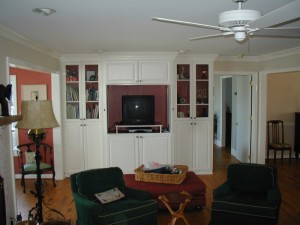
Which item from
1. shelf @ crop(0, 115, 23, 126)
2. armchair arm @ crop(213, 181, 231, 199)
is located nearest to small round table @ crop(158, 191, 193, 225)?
armchair arm @ crop(213, 181, 231, 199)

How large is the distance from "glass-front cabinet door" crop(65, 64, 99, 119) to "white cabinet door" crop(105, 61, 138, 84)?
409mm

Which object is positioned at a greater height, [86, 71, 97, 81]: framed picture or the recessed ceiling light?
the recessed ceiling light

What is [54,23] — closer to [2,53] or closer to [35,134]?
[2,53]

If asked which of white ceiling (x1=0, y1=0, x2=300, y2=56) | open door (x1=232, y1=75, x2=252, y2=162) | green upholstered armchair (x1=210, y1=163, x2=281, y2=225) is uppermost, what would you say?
white ceiling (x1=0, y1=0, x2=300, y2=56)

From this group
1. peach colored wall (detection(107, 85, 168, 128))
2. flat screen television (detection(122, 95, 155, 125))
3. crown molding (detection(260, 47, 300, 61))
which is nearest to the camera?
crown molding (detection(260, 47, 300, 61))

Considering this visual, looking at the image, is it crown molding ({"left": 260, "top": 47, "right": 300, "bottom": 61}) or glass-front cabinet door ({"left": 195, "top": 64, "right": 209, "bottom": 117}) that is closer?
crown molding ({"left": 260, "top": 47, "right": 300, "bottom": 61})

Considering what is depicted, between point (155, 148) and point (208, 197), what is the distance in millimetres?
1367

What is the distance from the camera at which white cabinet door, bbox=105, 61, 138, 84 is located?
508 cm

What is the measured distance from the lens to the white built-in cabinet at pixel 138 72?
5.08 metres

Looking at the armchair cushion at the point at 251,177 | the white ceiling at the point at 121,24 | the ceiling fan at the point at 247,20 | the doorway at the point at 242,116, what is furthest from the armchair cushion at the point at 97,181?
the doorway at the point at 242,116

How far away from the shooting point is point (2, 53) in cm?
314

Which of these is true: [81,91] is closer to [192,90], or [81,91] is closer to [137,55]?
[137,55]

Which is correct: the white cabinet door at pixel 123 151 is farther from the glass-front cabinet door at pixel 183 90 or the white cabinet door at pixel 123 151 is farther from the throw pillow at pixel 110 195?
the throw pillow at pixel 110 195

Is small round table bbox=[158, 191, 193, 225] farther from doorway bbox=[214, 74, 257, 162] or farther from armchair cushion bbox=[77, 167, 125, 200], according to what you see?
doorway bbox=[214, 74, 257, 162]
